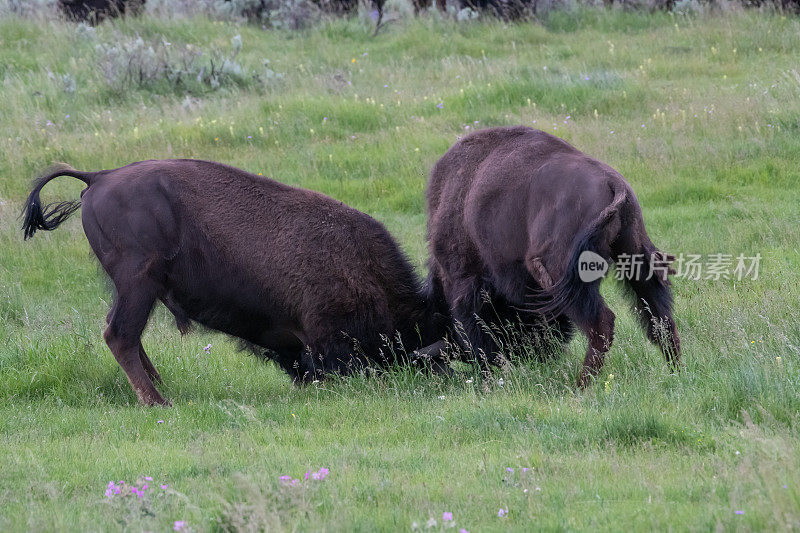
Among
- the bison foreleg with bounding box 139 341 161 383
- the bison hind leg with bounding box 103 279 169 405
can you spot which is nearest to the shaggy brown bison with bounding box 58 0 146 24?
the bison foreleg with bounding box 139 341 161 383

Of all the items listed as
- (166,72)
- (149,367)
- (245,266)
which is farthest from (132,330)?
(166,72)

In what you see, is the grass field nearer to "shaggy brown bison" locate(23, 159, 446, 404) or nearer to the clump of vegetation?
the clump of vegetation

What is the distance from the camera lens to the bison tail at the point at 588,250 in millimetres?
5039

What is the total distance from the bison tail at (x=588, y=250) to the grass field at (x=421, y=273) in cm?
52

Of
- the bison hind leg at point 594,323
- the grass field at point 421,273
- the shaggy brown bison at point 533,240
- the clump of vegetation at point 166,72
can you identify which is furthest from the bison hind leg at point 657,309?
the clump of vegetation at point 166,72

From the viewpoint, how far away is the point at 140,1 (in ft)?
62.4

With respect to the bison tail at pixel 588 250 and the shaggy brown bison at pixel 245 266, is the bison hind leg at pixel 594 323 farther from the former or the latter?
the shaggy brown bison at pixel 245 266

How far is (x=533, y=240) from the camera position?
5.46 metres

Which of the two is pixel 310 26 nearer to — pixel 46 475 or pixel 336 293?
pixel 336 293

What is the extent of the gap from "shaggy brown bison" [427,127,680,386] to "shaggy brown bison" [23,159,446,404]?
1.42ft

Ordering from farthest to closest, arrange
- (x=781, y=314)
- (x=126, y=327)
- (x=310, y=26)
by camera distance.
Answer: (x=310, y=26), (x=781, y=314), (x=126, y=327)

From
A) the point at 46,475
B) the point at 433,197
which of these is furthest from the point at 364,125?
the point at 46,475

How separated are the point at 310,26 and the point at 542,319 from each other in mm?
13646

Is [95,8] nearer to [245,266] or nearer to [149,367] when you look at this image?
[149,367]
